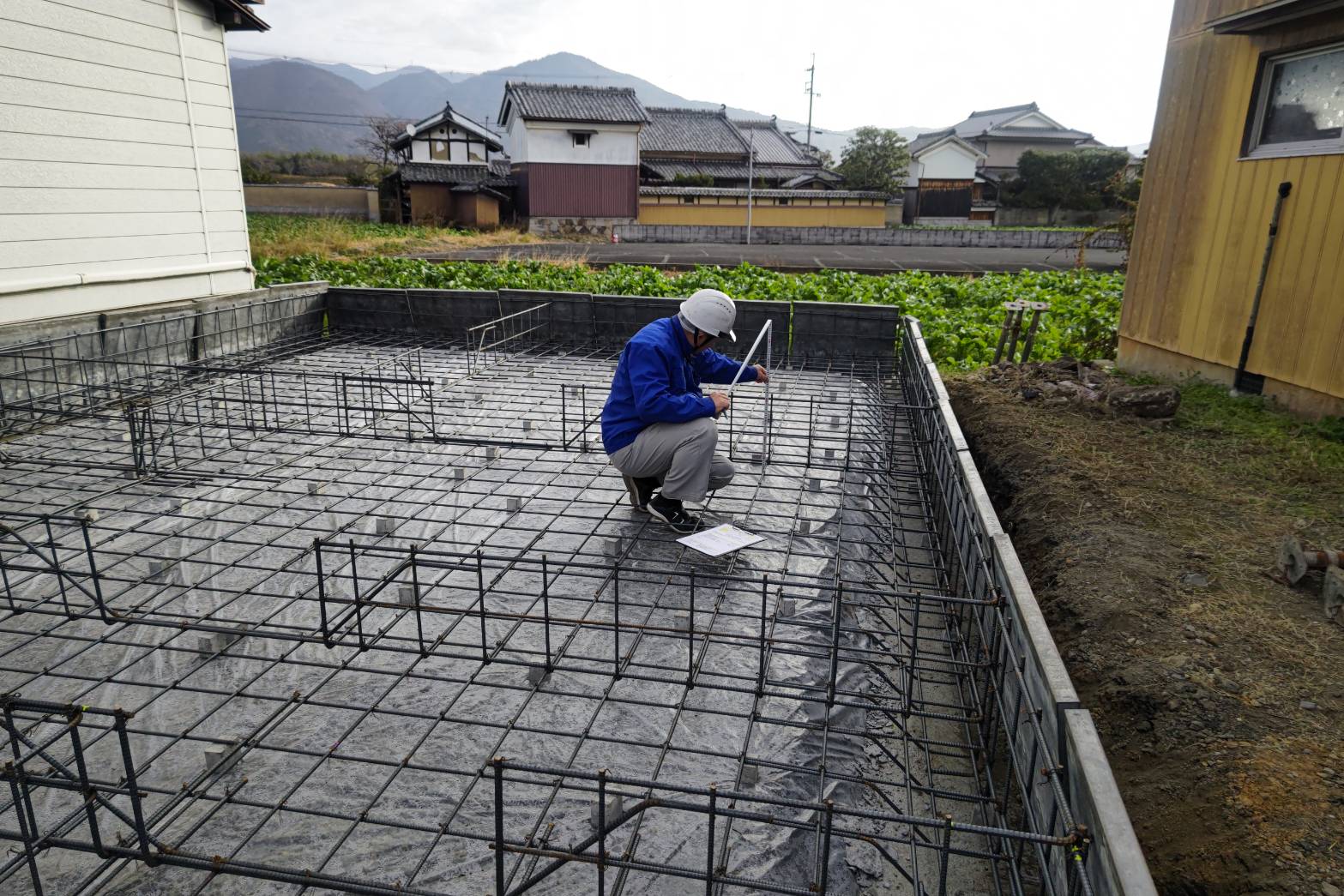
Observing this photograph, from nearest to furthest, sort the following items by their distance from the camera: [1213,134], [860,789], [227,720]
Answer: [860,789], [227,720], [1213,134]

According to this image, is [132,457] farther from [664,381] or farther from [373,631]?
[664,381]

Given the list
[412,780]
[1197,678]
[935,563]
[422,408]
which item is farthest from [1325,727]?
[422,408]

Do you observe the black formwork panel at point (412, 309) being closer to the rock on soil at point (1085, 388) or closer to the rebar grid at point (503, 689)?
the rebar grid at point (503, 689)

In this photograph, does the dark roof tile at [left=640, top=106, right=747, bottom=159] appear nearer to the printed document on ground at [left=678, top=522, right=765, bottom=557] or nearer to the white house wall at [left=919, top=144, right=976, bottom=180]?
the white house wall at [left=919, top=144, right=976, bottom=180]

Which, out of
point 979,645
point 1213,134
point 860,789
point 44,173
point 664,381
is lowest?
point 860,789

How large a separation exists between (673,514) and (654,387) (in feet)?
2.46

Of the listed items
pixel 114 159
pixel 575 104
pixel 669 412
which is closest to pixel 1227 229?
pixel 669 412

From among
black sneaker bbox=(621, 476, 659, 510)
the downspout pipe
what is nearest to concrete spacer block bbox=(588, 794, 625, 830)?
black sneaker bbox=(621, 476, 659, 510)

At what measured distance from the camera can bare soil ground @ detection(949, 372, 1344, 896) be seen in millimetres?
2289

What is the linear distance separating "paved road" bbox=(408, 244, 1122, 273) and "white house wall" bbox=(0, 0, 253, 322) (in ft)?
26.6

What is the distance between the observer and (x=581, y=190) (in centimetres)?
2967

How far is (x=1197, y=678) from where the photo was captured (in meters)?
2.85

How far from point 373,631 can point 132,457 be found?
121 inches

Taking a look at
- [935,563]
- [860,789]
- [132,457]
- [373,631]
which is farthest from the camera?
[132,457]
